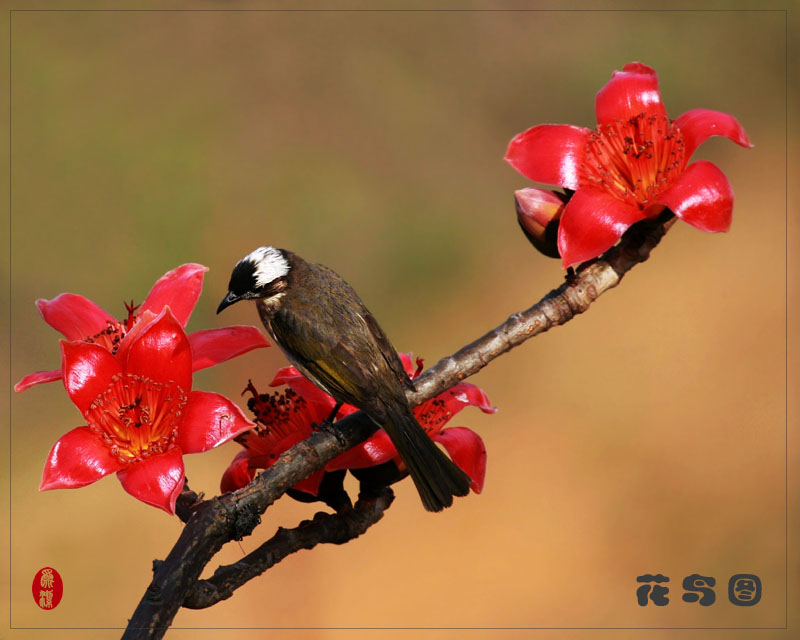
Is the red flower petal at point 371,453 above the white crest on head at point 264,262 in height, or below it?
below

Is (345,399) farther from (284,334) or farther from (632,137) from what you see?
(632,137)

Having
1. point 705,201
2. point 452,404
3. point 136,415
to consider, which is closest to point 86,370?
point 136,415

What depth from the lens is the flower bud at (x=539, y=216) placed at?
571 mm

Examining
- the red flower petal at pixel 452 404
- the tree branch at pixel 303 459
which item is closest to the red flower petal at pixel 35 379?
the tree branch at pixel 303 459

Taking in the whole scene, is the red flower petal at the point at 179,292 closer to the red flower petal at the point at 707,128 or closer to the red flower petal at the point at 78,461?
the red flower petal at the point at 78,461

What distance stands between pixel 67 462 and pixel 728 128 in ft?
1.52

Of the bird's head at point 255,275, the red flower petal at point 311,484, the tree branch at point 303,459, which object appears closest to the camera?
the tree branch at point 303,459

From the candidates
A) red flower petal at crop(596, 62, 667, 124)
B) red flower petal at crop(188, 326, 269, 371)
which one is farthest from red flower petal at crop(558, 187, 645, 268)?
red flower petal at crop(188, 326, 269, 371)

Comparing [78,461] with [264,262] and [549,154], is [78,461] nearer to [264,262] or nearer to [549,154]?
[264,262]

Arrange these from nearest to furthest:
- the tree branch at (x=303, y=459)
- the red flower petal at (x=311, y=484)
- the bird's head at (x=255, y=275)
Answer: the tree branch at (x=303, y=459) → the red flower petal at (x=311, y=484) → the bird's head at (x=255, y=275)

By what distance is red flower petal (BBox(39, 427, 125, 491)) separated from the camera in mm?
445

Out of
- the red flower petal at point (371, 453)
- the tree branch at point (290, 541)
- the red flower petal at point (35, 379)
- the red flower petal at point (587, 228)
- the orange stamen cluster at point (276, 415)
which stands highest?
the red flower petal at point (587, 228)

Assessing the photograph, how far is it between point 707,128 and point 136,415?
1.37 ft

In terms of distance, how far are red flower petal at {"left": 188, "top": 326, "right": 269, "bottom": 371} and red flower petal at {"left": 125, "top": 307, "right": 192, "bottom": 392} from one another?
2 centimetres
